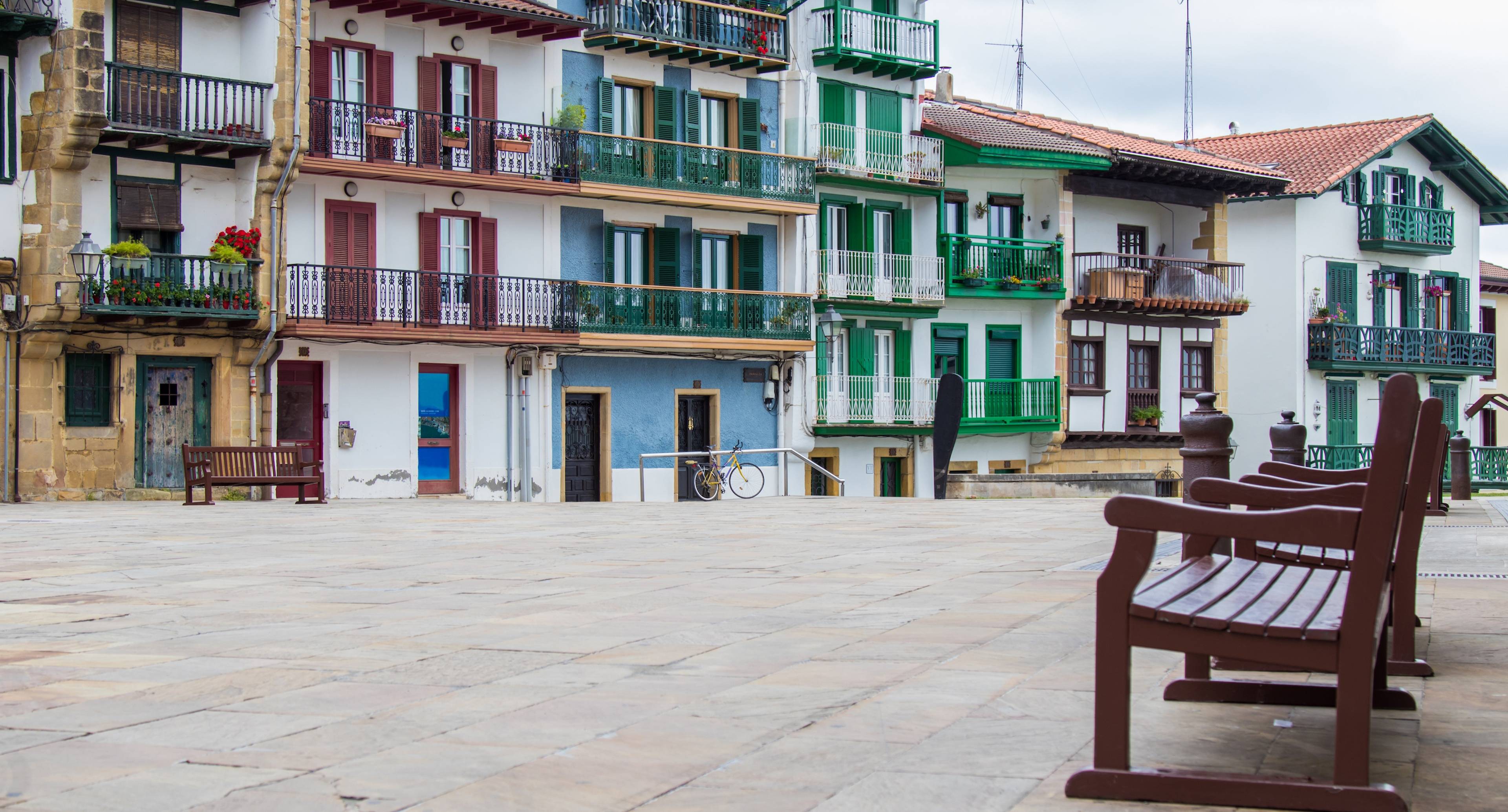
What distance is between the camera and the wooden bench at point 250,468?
2230 centimetres

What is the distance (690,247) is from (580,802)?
31008mm

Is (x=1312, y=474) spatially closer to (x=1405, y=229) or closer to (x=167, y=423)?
(x=167, y=423)

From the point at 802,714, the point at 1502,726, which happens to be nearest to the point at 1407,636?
the point at 1502,726

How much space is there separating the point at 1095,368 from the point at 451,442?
58.1ft

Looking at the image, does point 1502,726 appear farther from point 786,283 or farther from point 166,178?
point 786,283

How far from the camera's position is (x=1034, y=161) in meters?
38.0

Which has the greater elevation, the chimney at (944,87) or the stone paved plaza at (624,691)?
the chimney at (944,87)

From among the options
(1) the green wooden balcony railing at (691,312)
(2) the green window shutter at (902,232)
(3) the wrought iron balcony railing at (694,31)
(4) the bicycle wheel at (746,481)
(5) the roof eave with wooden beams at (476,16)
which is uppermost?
(3) the wrought iron balcony railing at (694,31)

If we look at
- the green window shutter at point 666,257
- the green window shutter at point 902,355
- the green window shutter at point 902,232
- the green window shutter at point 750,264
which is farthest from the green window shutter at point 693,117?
the green window shutter at point 902,355

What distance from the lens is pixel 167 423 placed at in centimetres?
2769

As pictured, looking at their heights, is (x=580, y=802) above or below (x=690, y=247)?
below

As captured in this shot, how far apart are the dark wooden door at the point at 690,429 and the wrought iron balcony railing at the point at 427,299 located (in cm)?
384

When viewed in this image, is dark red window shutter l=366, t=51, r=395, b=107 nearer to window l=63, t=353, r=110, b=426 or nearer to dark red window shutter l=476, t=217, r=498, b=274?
dark red window shutter l=476, t=217, r=498, b=274

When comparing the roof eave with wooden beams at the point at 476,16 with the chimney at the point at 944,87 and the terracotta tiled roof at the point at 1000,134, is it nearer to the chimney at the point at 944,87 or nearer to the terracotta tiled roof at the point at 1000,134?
the terracotta tiled roof at the point at 1000,134
